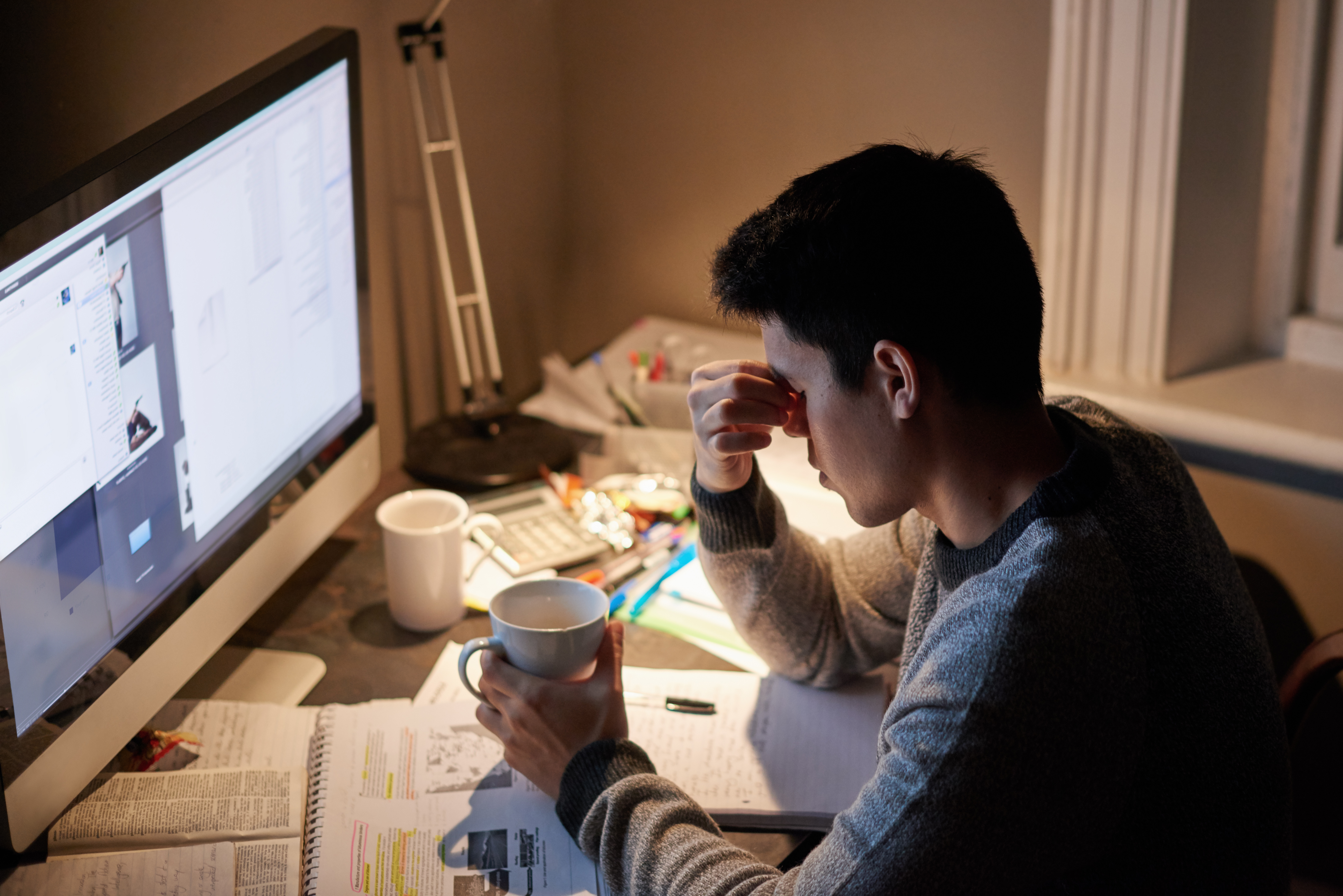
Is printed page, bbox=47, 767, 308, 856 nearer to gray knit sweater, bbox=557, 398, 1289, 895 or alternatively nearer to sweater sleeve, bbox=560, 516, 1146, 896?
gray knit sweater, bbox=557, 398, 1289, 895

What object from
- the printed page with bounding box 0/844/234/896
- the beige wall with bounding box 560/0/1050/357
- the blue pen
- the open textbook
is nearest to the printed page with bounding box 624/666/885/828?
the open textbook

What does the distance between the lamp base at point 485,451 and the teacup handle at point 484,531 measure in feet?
0.36

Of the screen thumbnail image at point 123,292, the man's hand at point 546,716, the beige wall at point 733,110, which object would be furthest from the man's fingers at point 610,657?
the beige wall at point 733,110

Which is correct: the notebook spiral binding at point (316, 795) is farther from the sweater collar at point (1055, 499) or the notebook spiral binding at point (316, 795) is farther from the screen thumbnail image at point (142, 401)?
the sweater collar at point (1055, 499)

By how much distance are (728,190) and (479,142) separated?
0.41 meters

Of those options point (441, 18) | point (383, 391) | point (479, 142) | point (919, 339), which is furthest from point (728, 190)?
point (919, 339)

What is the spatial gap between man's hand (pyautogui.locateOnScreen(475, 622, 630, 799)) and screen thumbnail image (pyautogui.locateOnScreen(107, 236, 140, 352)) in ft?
1.22

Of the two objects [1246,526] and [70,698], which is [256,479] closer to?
[70,698]

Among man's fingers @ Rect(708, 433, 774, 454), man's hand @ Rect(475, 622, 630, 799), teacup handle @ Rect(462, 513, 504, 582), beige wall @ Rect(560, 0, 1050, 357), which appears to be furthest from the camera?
beige wall @ Rect(560, 0, 1050, 357)

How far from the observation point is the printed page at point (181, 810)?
84cm

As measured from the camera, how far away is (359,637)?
3.72 feet

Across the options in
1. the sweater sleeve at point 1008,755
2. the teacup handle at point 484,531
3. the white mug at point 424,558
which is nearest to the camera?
the sweater sleeve at point 1008,755

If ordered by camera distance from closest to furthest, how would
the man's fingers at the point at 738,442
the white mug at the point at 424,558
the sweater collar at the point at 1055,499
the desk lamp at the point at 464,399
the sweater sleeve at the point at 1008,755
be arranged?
the sweater sleeve at the point at 1008,755 → the sweater collar at the point at 1055,499 → the man's fingers at the point at 738,442 → the white mug at the point at 424,558 → the desk lamp at the point at 464,399

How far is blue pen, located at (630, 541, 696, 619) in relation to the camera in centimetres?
118
